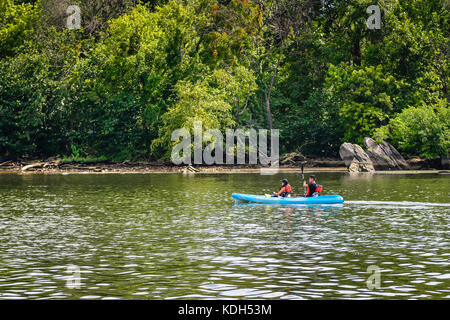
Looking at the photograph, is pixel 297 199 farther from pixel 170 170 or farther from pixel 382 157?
pixel 170 170

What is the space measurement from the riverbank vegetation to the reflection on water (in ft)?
87.0

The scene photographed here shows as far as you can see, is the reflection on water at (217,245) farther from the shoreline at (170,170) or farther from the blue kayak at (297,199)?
the shoreline at (170,170)

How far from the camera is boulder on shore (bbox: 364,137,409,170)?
62.7m

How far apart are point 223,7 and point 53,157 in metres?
23.0

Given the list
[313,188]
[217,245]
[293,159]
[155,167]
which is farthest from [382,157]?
[217,245]

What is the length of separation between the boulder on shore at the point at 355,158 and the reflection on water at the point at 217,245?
2016 centimetres

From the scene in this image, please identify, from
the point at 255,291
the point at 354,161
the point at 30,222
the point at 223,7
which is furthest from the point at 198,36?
the point at 255,291

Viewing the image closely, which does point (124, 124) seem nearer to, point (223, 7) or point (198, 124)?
point (198, 124)

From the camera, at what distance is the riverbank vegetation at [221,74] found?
66.4 metres

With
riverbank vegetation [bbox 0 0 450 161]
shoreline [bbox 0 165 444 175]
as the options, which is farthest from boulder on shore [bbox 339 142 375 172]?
riverbank vegetation [bbox 0 0 450 161]

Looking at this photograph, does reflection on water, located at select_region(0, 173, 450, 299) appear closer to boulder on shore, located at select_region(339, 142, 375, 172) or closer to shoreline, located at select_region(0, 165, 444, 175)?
boulder on shore, located at select_region(339, 142, 375, 172)

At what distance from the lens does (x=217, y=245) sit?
22047mm

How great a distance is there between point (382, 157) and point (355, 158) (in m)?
2.51

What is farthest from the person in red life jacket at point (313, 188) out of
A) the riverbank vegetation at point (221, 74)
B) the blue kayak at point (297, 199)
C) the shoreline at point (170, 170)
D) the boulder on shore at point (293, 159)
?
the boulder on shore at point (293, 159)
